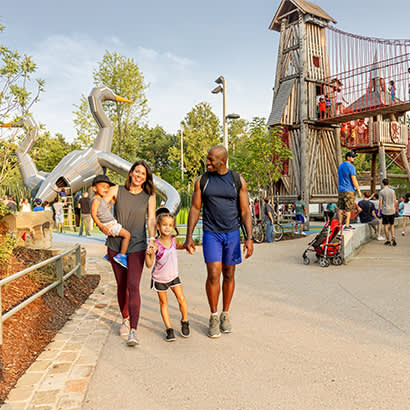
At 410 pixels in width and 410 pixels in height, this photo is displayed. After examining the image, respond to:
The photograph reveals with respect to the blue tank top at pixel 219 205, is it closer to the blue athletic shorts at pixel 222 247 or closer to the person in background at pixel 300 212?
the blue athletic shorts at pixel 222 247

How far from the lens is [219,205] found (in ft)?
13.3

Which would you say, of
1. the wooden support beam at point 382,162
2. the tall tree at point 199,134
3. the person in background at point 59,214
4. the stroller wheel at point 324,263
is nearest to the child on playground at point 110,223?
the stroller wheel at point 324,263

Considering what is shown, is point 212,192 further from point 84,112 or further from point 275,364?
point 84,112

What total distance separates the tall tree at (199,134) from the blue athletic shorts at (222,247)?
32174 millimetres

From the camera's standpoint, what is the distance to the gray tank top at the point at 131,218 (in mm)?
3961

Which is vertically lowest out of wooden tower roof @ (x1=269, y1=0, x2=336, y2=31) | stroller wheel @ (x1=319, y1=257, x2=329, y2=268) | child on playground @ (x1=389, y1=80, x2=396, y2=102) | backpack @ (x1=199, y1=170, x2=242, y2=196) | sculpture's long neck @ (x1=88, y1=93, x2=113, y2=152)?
stroller wheel @ (x1=319, y1=257, x2=329, y2=268)

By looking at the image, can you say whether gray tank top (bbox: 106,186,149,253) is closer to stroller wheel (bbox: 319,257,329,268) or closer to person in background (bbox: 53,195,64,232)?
stroller wheel (bbox: 319,257,329,268)

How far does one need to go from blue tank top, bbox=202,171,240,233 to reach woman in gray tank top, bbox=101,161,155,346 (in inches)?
22.1

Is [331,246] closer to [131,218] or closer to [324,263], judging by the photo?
[324,263]

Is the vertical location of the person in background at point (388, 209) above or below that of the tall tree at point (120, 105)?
below

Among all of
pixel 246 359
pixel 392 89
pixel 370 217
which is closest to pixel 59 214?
pixel 370 217

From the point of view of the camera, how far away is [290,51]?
63.9ft

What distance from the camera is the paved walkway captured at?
8.88 ft

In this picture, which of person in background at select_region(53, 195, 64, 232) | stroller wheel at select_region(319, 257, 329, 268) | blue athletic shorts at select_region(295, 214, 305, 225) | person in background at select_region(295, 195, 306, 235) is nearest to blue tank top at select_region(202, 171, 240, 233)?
stroller wheel at select_region(319, 257, 329, 268)
